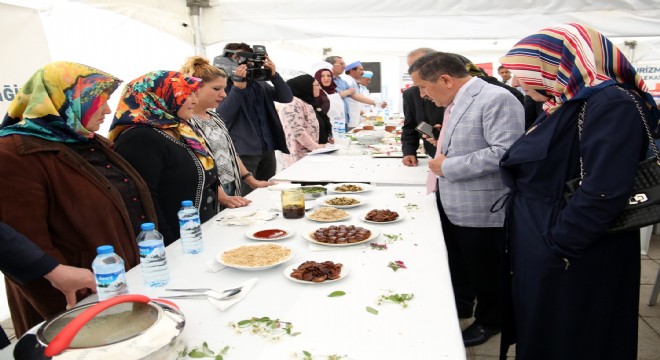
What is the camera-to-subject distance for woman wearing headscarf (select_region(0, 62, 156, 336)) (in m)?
1.38

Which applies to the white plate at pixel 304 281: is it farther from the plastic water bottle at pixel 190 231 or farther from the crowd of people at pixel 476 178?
the crowd of people at pixel 476 178

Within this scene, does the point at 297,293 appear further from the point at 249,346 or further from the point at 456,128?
the point at 456,128

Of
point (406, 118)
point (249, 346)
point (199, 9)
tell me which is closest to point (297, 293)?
point (249, 346)

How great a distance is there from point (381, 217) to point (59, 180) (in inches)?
49.1

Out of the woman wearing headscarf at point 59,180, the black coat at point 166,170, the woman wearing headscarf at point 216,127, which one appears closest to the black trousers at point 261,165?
the woman wearing headscarf at point 216,127

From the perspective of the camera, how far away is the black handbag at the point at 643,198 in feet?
4.51

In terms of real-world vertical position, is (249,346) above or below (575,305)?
above

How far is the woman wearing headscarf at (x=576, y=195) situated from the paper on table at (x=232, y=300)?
105 centimetres

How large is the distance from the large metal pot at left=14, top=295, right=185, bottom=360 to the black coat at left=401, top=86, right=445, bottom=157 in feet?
7.77

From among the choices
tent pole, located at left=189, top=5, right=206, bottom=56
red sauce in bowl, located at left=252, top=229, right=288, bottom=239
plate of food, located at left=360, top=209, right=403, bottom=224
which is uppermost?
tent pole, located at left=189, top=5, right=206, bottom=56

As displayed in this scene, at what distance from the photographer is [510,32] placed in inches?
153

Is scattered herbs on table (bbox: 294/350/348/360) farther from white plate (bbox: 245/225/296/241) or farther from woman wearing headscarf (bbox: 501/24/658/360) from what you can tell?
woman wearing headscarf (bbox: 501/24/658/360)

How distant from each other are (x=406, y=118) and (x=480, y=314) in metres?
1.55

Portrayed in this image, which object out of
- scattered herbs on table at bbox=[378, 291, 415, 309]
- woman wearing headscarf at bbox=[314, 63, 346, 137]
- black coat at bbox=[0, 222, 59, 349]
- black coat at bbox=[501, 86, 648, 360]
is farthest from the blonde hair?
woman wearing headscarf at bbox=[314, 63, 346, 137]
